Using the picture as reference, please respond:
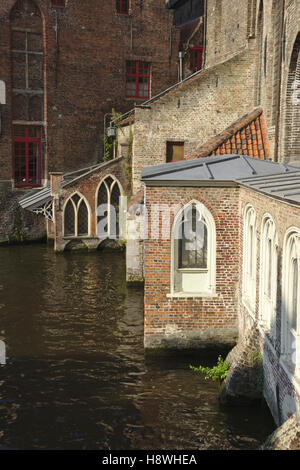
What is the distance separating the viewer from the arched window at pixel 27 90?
2184 cm

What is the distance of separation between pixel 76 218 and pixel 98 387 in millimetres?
12006

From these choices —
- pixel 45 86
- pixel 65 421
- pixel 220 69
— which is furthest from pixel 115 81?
pixel 65 421

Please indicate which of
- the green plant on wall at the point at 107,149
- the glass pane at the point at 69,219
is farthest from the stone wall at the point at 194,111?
the green plant on wall at the point at 107,149

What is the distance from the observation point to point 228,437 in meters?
7.10

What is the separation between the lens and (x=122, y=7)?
2361 cm

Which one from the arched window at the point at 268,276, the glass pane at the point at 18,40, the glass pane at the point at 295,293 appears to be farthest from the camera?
the glass pane at the point at 18,40

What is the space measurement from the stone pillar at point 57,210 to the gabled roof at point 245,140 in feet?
23.0

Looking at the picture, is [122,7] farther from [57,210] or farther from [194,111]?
[57,210]

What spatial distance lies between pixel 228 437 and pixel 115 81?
63.4ft

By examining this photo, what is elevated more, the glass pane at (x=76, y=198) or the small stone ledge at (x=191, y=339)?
the glass pane at (x=76, y=198)

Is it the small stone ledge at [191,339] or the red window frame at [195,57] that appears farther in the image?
the red window frame at [195,57]

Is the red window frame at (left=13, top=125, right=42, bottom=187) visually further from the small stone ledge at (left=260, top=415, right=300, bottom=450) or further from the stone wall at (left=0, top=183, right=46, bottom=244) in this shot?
the small stone ledge at (left=260, top=415, right=300, bottom=450)

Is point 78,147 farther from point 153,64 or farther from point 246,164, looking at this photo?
point 246,164

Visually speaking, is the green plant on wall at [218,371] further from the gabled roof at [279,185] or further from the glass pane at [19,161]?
the glass pane at [19,161]
